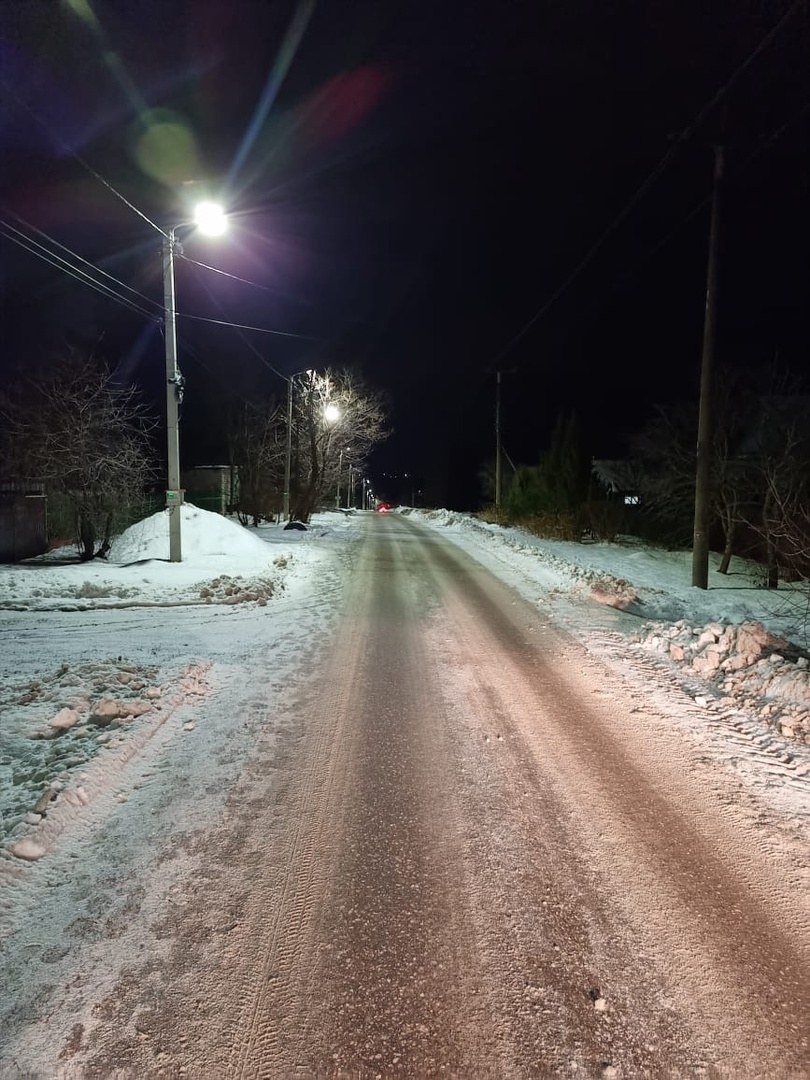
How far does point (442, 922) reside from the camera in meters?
2.77

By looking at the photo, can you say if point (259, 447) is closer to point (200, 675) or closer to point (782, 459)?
point (782, 459)

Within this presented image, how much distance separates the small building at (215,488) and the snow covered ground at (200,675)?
1994cm

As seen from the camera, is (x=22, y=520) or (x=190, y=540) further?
(x=22, y=520)

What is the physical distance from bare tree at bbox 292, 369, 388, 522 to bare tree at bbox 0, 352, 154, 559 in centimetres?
1118

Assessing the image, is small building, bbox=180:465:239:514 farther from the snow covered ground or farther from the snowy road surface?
the snowy road surface

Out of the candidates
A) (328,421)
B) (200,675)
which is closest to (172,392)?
(200,675)

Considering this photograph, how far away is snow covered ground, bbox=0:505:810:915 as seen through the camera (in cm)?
386

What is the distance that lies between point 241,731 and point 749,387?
69.8ft

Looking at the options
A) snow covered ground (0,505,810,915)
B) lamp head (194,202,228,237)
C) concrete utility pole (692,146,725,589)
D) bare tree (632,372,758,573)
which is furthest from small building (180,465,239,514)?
concrete utility pole (692,146,725,589)

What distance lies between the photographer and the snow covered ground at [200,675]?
386 centimetres

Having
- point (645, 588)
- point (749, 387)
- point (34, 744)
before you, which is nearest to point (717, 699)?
point (34, 744)

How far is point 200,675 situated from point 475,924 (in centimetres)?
421

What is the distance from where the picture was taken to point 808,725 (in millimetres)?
4895

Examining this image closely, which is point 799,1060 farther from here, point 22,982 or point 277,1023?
point 22,982
